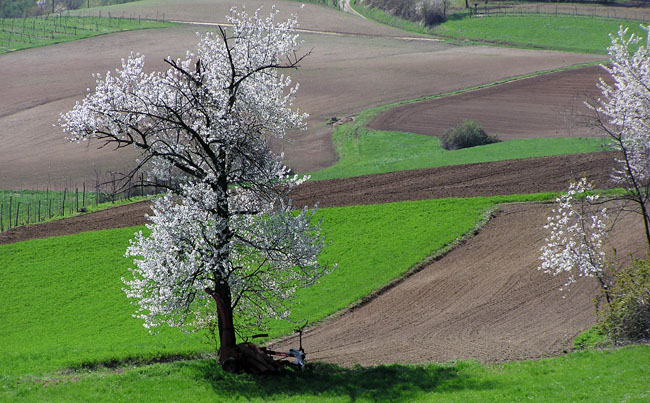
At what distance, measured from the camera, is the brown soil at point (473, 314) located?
94.3 feet

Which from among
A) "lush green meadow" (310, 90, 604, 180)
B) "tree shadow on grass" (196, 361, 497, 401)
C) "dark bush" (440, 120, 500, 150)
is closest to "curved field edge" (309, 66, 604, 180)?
"lush green meadow" (310, 90, 604, 180)

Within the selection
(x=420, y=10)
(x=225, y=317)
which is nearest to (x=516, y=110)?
(x=420, y=10)

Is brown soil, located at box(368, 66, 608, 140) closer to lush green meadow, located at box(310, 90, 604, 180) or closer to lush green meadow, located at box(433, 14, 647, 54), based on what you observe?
lush green meadow, located at box(310, 90, 604, 180)

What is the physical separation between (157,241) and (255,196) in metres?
4.16

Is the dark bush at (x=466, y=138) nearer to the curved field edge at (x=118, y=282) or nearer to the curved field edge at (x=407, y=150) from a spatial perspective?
the curved field edge at (x=407, y=150)

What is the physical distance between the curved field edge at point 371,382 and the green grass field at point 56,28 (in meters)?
83.2

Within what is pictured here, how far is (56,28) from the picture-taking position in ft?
364

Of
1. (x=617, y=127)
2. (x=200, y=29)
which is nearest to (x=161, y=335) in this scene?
(x=617, y=127)

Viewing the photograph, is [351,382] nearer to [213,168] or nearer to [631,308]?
[213,168]

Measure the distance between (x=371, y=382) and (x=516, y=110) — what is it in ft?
173

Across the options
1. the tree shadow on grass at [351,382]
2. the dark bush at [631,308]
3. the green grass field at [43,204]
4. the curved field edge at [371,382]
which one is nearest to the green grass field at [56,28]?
the green grass field at [43,204]

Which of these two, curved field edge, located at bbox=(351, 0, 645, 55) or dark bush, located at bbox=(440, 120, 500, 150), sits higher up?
curved field edge, located at bbox=(351, 0, 645, 55)

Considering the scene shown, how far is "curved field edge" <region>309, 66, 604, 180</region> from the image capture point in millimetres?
56844

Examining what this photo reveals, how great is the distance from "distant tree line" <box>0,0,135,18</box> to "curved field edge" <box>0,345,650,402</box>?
125941mm
